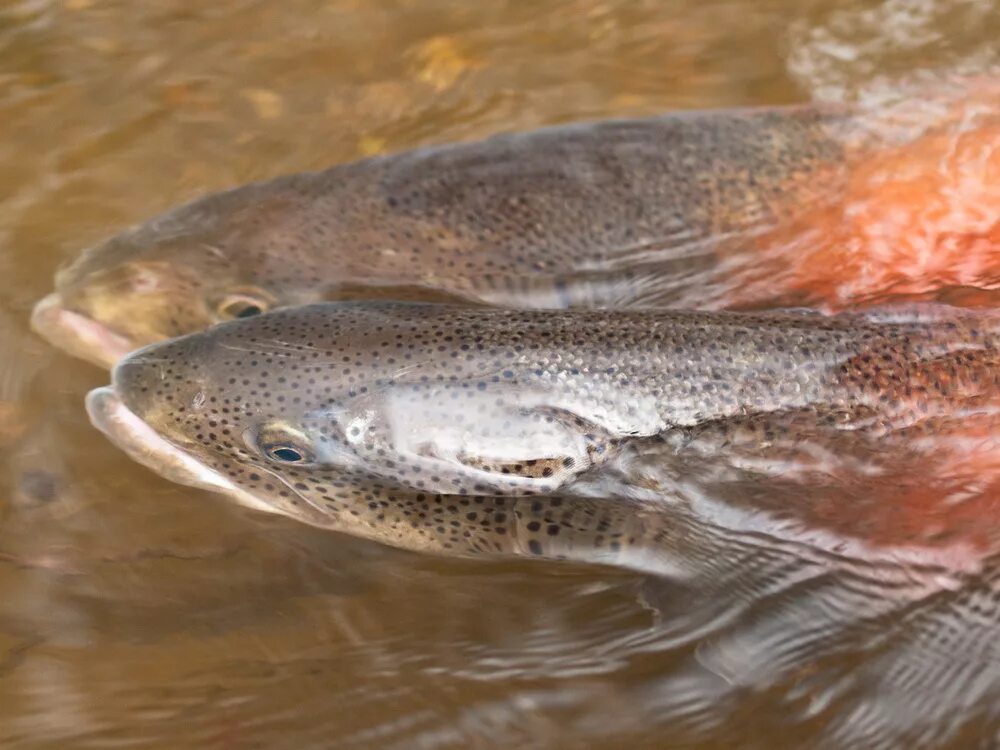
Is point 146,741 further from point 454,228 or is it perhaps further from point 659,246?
point 659,246

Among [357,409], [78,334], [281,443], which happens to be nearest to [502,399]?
[357,409]

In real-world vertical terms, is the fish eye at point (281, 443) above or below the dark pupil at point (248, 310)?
below

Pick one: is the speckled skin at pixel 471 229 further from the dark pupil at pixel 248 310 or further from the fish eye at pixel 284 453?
the fish eye at pixel 284 453

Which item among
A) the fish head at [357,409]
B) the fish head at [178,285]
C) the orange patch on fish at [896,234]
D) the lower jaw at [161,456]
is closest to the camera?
the fish head at [357,409]

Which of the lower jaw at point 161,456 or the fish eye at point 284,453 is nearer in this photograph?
the fish eye at point 284,453

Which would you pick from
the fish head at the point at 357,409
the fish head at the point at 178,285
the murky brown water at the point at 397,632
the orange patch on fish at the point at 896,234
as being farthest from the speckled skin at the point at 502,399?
the orange patch on fish at the point at 896,234

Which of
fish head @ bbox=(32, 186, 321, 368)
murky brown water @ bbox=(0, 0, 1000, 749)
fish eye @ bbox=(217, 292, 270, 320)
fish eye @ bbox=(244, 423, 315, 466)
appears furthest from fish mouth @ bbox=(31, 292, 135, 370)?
fish eye @ bbox=(244, 423, 315, 466)

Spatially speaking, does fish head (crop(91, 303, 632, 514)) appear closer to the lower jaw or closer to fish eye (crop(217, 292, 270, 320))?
the lower jaw
